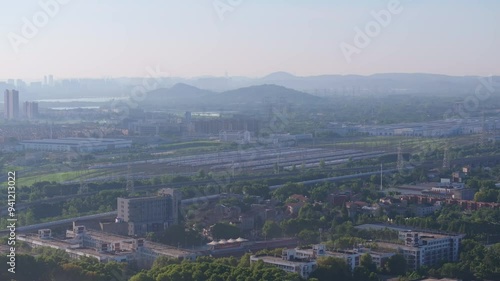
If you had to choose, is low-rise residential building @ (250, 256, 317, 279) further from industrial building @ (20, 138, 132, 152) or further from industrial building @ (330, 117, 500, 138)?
industrial building @ (330, 117, 500, 138)

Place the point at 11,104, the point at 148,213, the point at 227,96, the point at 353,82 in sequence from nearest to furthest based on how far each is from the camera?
the point at 148,213 → the point at 11,104 → the point at 227,96 → the point at 353,82

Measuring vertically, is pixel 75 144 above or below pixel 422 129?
below

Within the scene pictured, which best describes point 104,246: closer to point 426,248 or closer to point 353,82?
point 426,248

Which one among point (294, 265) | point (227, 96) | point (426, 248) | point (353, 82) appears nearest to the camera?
point (294, 265)

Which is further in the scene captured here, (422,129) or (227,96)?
(227,96)

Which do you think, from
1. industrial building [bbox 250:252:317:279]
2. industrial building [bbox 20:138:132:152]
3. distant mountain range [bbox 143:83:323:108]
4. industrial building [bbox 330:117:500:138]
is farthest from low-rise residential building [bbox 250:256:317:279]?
distant mountain range [bbox 143:83:323:108]

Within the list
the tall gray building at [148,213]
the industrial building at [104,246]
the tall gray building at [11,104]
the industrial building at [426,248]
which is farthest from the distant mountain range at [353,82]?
the industrial building at [426,248]

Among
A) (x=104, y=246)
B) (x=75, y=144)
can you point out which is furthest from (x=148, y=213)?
(x=75, y=144)
